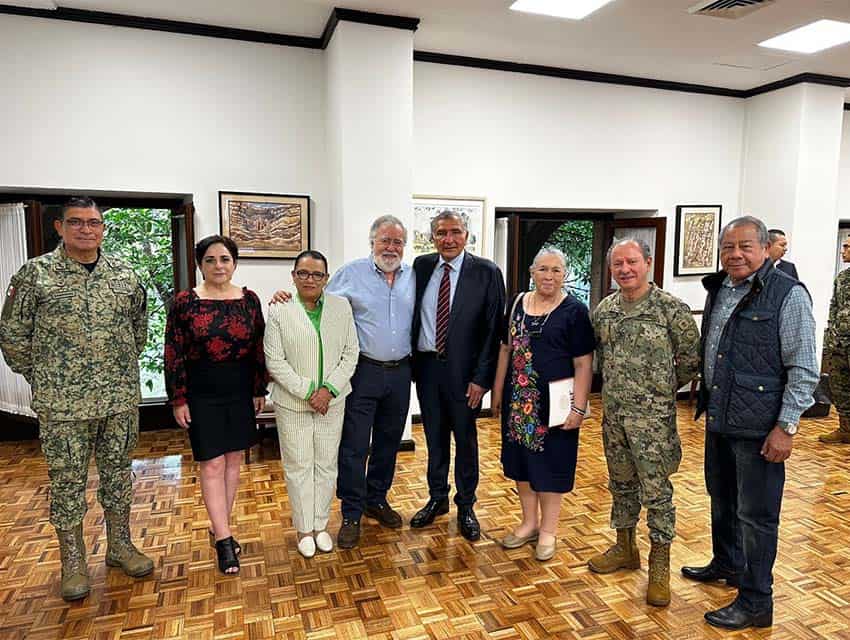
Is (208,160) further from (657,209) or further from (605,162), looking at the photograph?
(657,209)

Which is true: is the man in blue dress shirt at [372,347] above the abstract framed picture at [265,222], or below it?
below

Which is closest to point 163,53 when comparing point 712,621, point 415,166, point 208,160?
point 208,160

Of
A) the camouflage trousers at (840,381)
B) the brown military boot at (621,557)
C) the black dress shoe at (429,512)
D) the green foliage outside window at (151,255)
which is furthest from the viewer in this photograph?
the green foliage outside window at (151,255)

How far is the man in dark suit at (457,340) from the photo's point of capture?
2.98 metres

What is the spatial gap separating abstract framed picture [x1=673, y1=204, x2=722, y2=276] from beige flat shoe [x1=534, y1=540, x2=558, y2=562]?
3.92 metres

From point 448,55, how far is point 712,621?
4.33 m

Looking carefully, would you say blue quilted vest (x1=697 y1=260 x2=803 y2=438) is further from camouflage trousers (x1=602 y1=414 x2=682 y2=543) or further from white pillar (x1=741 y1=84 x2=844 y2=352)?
white pillar (x1=741 y1=84 x2=844 y2=352)

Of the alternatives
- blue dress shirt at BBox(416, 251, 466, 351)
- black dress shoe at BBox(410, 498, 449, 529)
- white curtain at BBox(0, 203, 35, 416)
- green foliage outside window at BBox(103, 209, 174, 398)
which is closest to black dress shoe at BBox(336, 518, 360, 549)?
black dress shoe at BBox(410, 498, 449, 529)

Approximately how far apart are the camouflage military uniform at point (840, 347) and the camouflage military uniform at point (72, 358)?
4779mm

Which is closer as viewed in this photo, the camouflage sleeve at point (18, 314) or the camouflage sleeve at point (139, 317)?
the camouflage sleeve at point (18, 314)

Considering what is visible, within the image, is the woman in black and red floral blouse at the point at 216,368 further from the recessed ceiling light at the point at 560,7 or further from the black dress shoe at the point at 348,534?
the recessed ceiling light at the point at 560,7

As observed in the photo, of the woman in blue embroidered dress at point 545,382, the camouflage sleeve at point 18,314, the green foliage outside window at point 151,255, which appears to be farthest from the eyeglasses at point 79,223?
the green foliage outside window at point 151,255

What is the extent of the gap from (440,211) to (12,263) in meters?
3.17

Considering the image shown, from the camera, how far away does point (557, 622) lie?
2379 millimetres
